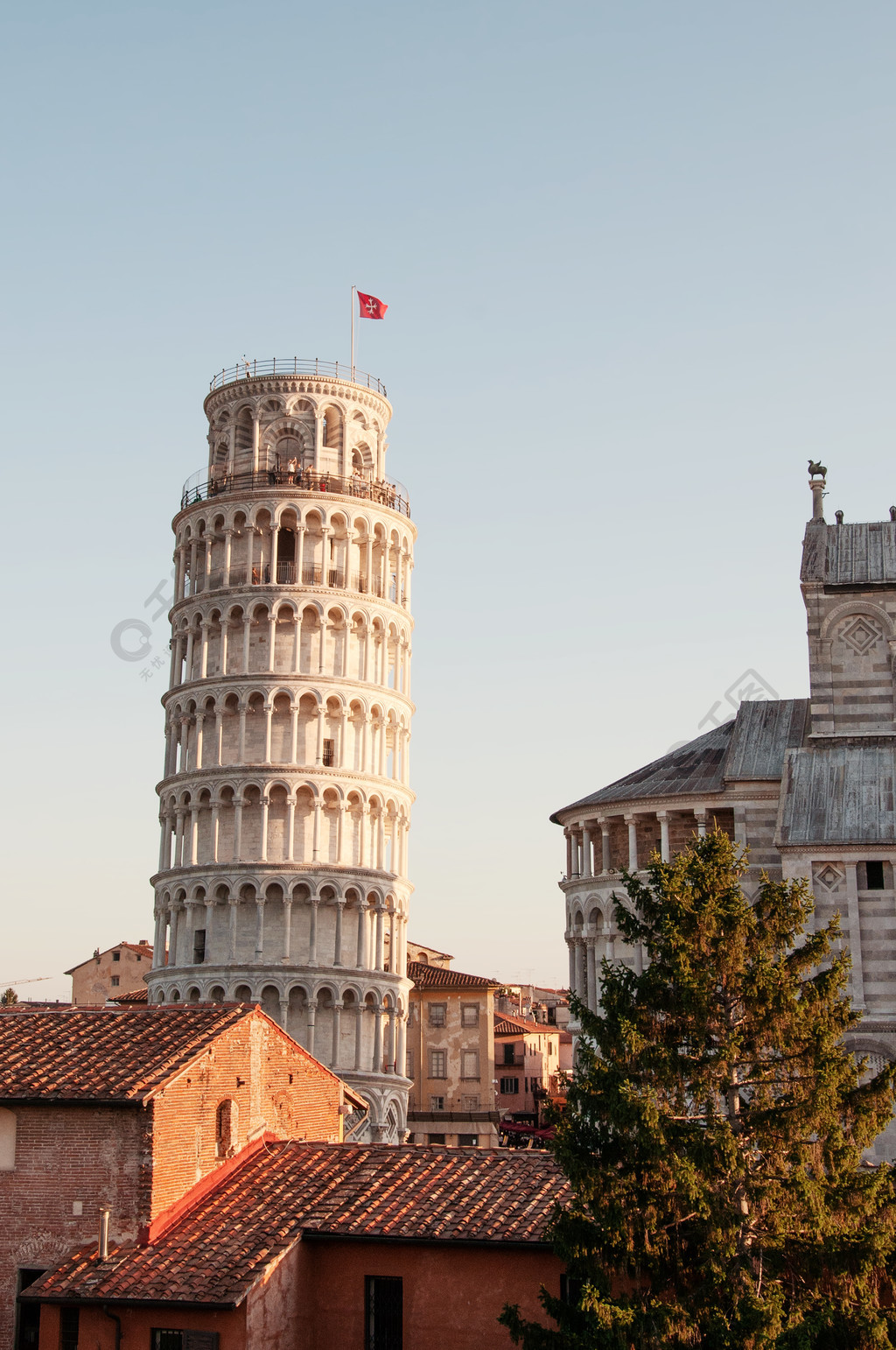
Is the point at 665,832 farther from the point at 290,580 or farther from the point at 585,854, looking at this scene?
the point at 290,580

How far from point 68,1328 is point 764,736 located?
2867 cm

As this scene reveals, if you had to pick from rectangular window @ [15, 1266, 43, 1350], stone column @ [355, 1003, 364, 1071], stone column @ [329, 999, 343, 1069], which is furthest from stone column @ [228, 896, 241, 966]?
rectangular window @ [15, 1266, 43, 1350]

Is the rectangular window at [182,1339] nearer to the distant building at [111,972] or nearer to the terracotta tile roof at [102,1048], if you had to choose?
the terracotta tile roof at [102,1048]

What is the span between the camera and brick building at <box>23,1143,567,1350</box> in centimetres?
2434

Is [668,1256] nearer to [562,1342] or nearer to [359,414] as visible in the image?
[562,1342]

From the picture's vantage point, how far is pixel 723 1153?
69.5ft

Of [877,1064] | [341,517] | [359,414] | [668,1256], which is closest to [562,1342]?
[668,1256]

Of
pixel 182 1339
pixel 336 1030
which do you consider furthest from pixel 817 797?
pixel 336 1030

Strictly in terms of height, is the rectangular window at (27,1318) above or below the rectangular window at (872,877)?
below

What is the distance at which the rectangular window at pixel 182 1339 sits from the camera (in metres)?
24.3

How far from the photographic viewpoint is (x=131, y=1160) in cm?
2588

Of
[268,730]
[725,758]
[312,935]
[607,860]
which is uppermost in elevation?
[268,730]

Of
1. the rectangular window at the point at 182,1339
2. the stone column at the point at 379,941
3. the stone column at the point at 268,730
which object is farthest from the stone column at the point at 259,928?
the rectangular window at the point at 182,1339

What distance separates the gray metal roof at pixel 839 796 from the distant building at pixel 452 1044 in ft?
168
